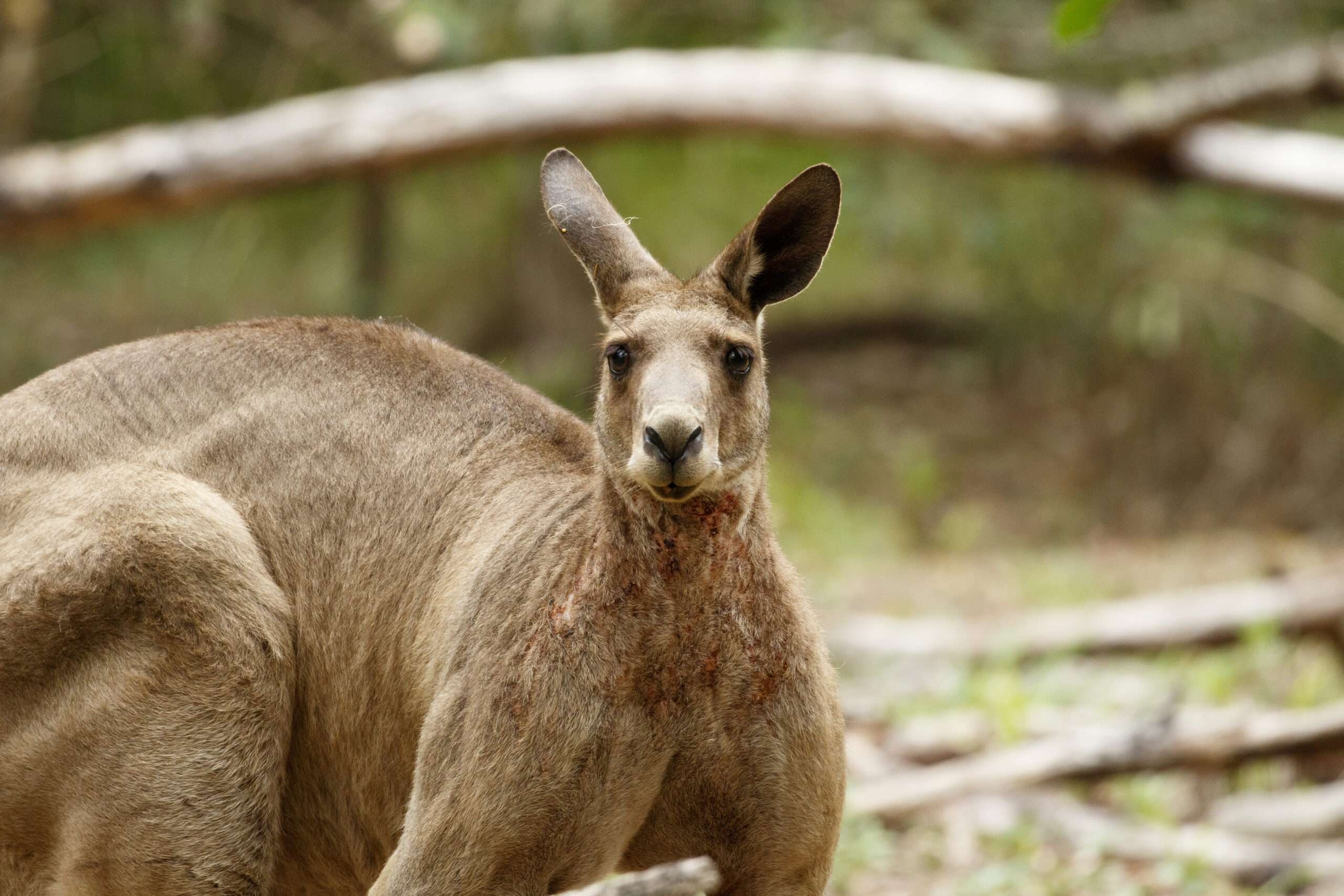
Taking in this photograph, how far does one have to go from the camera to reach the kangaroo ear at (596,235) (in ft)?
15.3

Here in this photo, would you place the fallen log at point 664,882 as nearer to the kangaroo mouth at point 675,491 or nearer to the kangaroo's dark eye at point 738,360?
the kangaroo mouth at point 675,491

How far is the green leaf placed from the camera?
248 centimetres

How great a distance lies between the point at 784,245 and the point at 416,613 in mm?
1597

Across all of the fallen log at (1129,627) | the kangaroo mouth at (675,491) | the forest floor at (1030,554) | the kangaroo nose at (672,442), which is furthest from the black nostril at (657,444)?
the fallen log at (1129,627)

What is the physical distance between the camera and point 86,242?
14.3 meters

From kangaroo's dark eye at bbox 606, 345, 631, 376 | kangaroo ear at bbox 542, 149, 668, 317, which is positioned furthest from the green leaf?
kangaroo ear at bbox 542, 149, 668, 317

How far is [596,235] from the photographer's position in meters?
4.68

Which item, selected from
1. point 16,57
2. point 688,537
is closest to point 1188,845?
point 688,537

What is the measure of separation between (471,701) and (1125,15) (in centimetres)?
1159

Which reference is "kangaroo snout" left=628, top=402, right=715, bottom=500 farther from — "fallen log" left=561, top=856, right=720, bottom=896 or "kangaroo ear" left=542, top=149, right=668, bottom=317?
"fallen log" left=561, top=856, right=720, bottom=896

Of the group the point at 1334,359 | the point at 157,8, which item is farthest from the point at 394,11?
the point at 1334,359

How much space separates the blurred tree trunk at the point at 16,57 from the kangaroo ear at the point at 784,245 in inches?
338

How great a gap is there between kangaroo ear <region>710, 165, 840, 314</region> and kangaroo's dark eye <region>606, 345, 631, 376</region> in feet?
1.36

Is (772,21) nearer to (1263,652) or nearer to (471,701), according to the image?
(1263,652)
